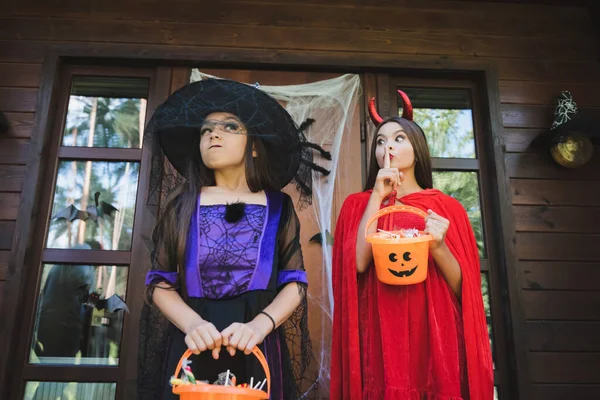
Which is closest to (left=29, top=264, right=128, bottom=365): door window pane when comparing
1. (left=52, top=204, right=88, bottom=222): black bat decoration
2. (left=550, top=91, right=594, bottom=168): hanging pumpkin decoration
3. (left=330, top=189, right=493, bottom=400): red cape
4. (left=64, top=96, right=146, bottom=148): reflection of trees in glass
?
(left=52, top=204, right=88, bottom=222): black bat decoration

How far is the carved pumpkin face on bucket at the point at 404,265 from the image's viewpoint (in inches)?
64.2

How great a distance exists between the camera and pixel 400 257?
1.63 m

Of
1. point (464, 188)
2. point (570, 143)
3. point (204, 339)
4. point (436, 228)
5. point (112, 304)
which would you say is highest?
point (570, 143)

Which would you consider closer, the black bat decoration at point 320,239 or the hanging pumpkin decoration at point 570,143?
the black bat decoration at point 320,239

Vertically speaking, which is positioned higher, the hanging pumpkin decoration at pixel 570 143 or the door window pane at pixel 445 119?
the door window pane at pixel 445 119

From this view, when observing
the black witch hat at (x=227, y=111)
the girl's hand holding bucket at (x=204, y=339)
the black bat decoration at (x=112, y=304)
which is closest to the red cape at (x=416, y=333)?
the black witch hat at (x=227, y=111)

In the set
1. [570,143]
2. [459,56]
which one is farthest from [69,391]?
[570,143]

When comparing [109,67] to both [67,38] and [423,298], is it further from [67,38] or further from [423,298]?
[423,298]

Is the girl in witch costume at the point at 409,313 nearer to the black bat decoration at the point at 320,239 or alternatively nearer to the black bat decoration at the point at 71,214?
the black bat decoration at the point at 320,239

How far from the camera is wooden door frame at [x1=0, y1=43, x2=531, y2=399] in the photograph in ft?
8.58

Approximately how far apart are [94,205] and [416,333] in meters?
1.83

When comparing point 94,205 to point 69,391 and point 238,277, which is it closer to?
point 69,391

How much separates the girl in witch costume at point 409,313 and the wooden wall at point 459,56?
1.02 metres

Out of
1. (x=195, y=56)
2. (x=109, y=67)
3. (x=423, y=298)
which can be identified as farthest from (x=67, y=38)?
(x=423, y=298)
